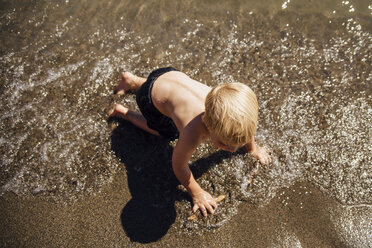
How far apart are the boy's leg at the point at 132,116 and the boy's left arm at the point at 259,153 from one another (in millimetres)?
952

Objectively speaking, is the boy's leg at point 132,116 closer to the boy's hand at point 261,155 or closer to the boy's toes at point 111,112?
the boy's toes at point 111,112

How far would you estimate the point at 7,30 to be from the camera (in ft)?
12.0

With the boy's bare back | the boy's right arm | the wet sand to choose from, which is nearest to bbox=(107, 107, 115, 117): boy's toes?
the boy's bare back

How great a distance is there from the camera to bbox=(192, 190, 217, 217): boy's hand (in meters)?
2.47

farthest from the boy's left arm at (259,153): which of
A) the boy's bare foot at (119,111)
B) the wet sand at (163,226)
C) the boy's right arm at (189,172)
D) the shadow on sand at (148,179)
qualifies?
the boy's bare foot at (119,111)

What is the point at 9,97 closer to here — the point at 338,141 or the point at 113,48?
the point at 113,48

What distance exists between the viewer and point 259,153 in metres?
2.68

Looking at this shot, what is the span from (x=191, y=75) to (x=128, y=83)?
0.73 m

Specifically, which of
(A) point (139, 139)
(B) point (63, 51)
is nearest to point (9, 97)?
(B) point (63, 51)

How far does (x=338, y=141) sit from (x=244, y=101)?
1559 millimetres

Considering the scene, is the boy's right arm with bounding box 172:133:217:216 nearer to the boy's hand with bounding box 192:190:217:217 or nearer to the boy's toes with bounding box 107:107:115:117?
the boy's hand with bounding box 192:190:217:217

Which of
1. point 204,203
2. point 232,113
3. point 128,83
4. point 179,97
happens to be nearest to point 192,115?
point 179,97

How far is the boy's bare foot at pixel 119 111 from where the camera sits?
9.52 ft

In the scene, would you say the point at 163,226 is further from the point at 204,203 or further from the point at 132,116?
the point at 132,116
